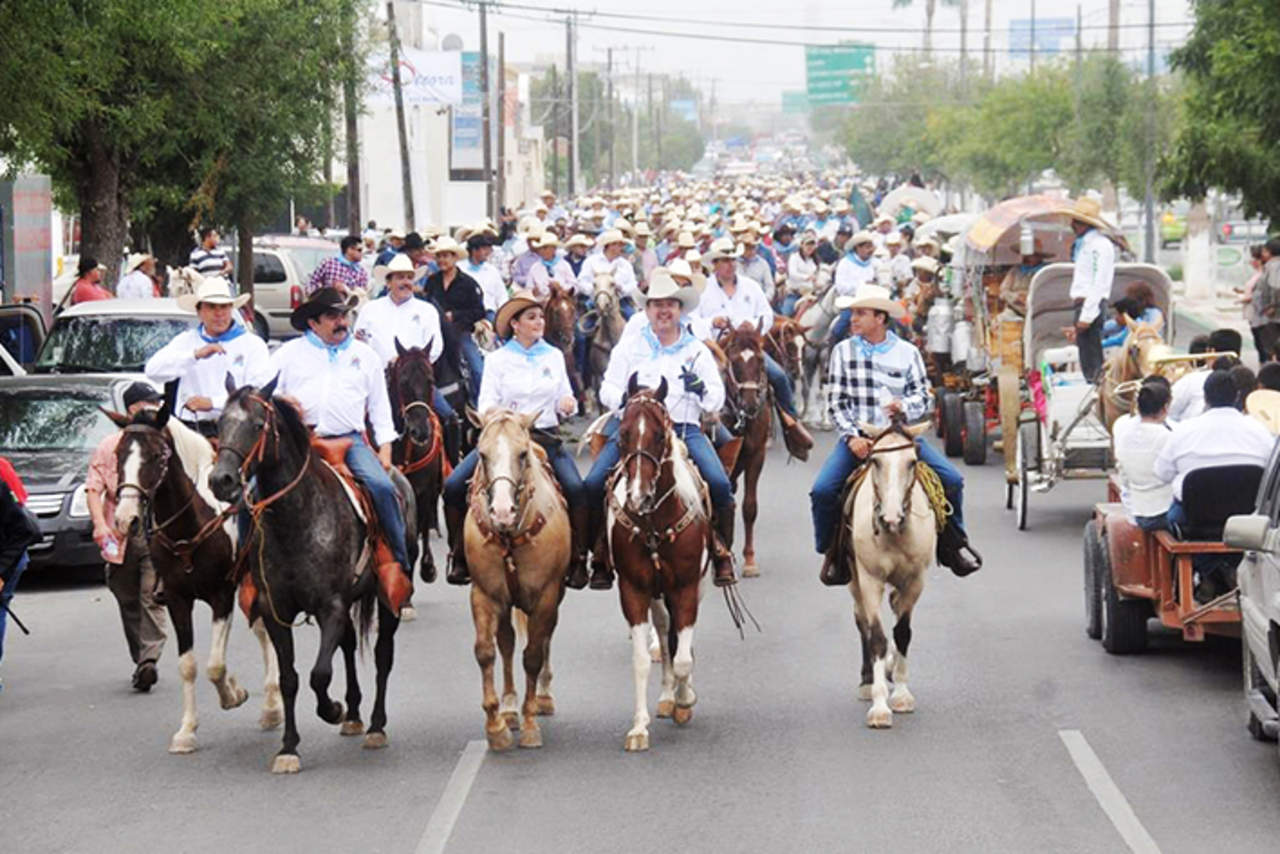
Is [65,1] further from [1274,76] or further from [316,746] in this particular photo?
[1274,76]

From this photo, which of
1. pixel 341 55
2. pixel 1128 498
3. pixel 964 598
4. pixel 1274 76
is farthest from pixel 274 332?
pixel 1128 498

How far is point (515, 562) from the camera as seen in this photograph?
1214 cm

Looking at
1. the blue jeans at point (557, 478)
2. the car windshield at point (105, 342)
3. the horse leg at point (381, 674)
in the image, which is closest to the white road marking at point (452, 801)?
the horse leg at point (381, 674)

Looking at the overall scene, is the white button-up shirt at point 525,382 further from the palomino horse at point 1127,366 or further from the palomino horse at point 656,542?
the palomino horse at point 1127,366

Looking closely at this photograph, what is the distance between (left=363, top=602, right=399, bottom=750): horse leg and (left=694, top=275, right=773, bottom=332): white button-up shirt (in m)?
9.21

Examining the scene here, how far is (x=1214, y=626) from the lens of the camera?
13344 millimetres

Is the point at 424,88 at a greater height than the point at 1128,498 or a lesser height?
greater

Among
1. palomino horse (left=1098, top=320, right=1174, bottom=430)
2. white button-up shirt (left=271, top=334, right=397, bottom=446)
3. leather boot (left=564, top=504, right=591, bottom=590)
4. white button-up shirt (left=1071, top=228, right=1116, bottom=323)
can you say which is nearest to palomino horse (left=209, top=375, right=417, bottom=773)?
white button-up shirt (left=271, top=334, right=397, bottom=446)

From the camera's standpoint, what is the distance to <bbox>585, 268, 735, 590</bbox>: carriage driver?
44.1 ft

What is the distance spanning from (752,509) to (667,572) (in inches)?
237

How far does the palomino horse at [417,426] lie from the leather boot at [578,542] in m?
3.89

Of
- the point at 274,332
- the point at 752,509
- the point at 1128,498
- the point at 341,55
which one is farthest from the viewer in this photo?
the point at 274,332

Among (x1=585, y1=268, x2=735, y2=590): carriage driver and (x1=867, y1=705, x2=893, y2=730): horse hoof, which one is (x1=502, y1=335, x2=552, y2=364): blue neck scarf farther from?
(x1=867, y1=705, x2=893, y2=730): horse hoof

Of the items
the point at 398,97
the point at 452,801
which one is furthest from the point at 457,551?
the point at 398,97
